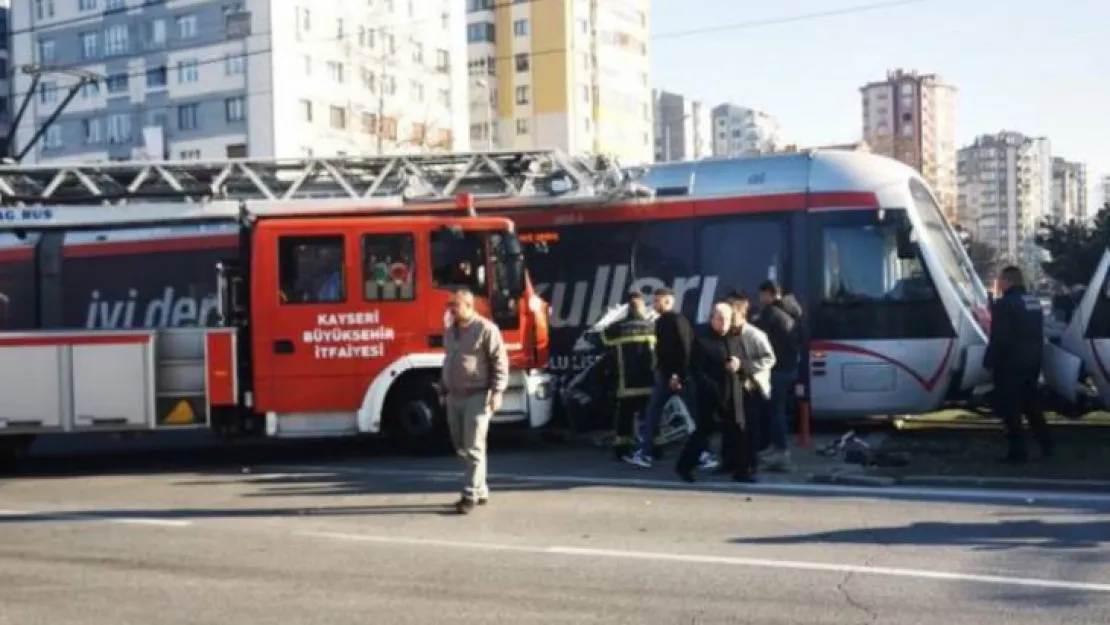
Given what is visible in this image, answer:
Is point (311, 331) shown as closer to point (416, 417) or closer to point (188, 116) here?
point (416, 417)

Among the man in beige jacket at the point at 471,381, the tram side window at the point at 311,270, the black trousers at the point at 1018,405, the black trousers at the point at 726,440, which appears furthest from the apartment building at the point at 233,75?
the man in beige jacket at the point at 471,381

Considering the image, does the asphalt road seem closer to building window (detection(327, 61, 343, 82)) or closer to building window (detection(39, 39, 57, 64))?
building window (detection(327, 61, 343, 82))

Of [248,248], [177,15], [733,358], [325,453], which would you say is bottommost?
[325,453]

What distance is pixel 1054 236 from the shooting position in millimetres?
33969

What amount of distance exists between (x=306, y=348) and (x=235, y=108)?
51.7 metres

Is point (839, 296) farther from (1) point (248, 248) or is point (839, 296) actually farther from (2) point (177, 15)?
(2) point (177, 15)

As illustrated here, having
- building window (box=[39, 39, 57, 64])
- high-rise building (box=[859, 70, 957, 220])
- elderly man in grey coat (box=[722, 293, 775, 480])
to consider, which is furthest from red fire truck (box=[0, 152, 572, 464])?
high-rise building (box=[859, 70, 957, 220])

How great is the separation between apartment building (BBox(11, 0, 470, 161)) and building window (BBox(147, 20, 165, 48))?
0.17ft

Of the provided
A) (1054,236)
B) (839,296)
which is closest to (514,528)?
(839,296)

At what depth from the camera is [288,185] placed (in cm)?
1574

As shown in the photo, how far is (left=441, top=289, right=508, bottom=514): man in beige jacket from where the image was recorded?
34.9 ft

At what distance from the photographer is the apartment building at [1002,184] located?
11444 centimetres

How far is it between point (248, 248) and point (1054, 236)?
25.5 meters

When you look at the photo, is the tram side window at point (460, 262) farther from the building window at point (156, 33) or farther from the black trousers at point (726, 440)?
the building window at point (156, 33)
